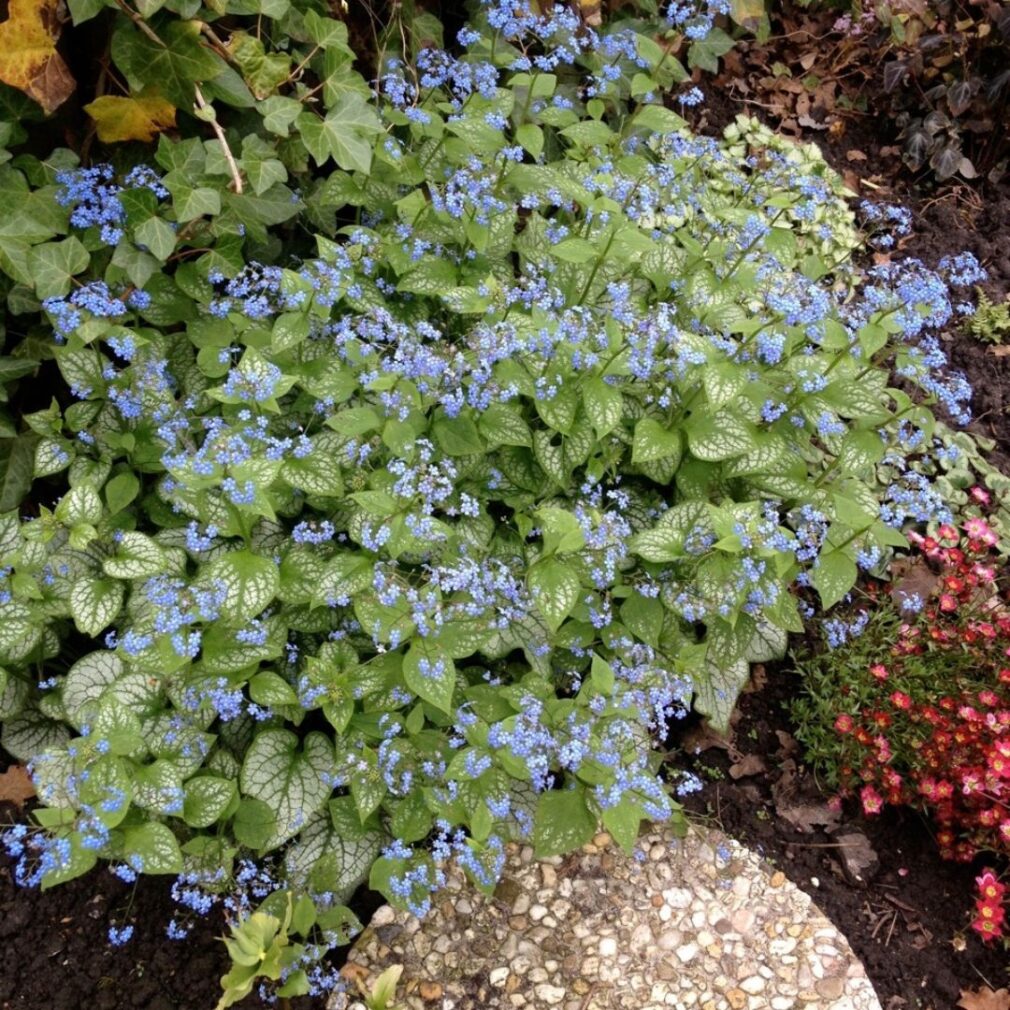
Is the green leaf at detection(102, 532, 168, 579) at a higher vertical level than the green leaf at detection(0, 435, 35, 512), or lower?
higher

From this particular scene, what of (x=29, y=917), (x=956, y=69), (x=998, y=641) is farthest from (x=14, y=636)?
(x=956, y=69)

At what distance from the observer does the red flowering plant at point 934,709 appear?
3.33 meters

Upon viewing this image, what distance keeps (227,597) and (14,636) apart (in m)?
0.64

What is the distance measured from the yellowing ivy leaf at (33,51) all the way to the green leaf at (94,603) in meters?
1.48

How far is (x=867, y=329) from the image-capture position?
313 cm

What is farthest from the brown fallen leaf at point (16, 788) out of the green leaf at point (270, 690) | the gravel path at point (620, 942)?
the gravel path at point (620, 942)

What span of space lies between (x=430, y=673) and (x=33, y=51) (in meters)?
2.22

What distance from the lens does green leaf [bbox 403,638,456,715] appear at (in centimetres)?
286

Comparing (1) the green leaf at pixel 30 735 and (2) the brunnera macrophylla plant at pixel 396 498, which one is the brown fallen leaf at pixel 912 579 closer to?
(2) the brunnera macrophylla plant at pixel 396 498

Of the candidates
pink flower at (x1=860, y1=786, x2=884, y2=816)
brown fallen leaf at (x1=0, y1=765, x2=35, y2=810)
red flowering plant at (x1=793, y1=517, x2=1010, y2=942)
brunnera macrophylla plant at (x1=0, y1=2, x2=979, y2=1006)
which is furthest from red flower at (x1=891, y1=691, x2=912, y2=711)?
brown fallen leaf at (x1=0, y1=765, x2=35, y2=810)

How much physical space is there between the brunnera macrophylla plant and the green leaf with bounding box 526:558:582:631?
25mm

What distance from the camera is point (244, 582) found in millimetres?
2881

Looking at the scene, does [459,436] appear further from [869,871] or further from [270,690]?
[869,871]

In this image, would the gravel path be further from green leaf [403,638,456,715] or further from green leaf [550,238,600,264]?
green leaf [550,238,600,264]
